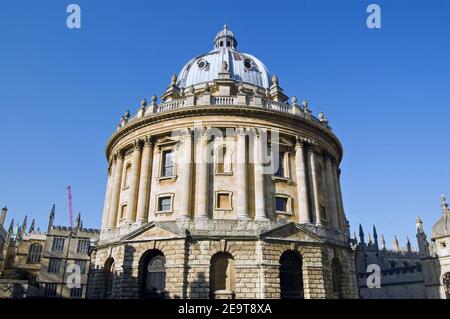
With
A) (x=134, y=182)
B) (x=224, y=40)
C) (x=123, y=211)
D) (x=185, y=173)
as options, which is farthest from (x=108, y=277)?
(x=224, y=40)

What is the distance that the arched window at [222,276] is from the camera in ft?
76.2

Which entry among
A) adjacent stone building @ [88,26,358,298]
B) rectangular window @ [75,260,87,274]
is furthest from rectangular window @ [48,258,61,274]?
adjacent stone building @ [88,26,358,298]

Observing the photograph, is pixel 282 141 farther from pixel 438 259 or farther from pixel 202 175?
pixel 438 259

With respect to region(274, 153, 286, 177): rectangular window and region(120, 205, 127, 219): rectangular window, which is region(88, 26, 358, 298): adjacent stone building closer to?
region(274, 153, 286, 177): rectangular window

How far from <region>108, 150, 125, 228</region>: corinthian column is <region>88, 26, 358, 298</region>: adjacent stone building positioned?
0.31 ft

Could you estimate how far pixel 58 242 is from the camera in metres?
60.4

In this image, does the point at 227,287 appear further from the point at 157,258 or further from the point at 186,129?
the point at 186,129

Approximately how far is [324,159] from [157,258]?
17548mm

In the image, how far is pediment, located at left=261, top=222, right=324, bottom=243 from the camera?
2452 centimetres

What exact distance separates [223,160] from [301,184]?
21.9 ft

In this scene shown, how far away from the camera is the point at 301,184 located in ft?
93.0
